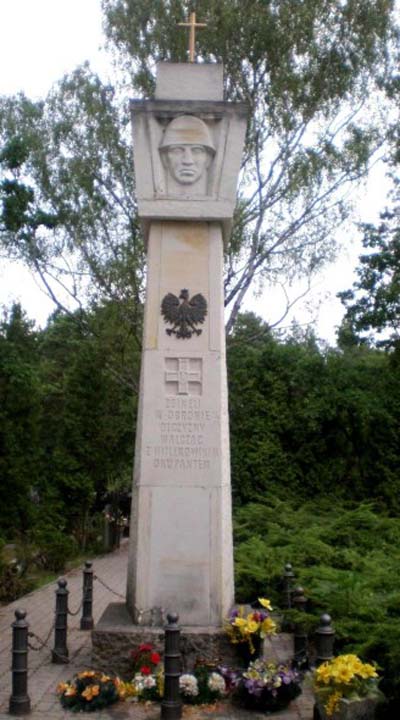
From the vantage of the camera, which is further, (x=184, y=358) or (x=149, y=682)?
(x=184, y=358)

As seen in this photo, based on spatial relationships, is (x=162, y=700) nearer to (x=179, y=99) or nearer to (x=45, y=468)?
(x=179, y=99)

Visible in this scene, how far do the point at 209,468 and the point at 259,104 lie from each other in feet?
Answer: 48.9

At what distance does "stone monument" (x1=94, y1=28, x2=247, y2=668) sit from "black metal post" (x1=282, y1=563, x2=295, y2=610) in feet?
4.57

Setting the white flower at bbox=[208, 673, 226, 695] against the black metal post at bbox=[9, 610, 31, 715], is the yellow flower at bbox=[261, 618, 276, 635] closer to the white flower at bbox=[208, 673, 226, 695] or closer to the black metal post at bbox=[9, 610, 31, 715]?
the white flower at bbox=[208, 673, 226, 695]

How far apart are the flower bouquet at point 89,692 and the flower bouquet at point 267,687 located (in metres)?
1.15

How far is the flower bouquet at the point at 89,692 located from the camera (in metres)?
7.63

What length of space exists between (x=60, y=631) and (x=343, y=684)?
4.35 meters

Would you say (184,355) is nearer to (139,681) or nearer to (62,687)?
(139,681)

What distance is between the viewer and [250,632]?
8188 mm

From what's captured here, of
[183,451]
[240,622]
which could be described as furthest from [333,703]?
[183,451]

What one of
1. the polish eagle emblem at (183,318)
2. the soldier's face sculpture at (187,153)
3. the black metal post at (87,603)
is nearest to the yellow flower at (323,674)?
the polish eagle emblem at (183,318)

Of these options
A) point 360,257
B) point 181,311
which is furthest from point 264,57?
point 181,311

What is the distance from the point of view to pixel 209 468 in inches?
355

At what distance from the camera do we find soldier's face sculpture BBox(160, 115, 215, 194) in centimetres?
955
